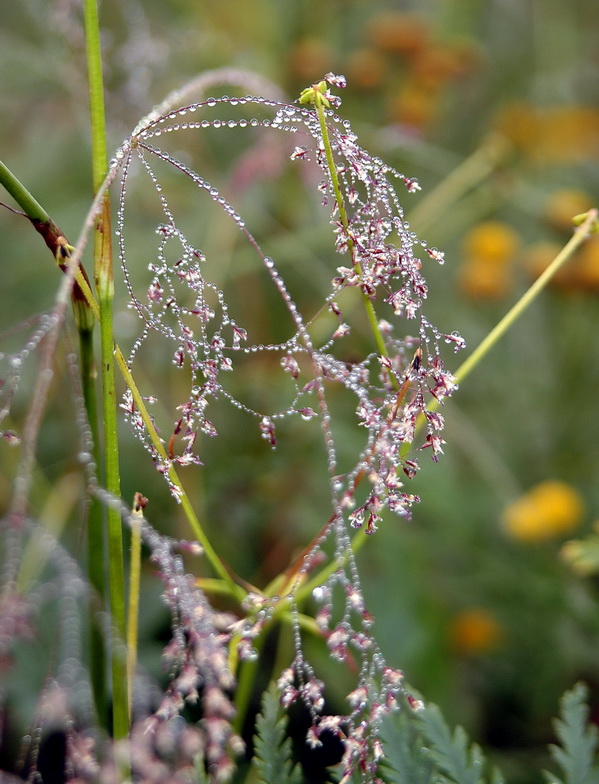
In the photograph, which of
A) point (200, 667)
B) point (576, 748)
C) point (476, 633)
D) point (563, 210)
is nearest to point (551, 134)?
point (563, 210)

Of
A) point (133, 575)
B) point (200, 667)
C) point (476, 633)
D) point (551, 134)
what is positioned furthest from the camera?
point (551, 134)

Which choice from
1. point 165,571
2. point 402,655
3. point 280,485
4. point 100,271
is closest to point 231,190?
point 280,485

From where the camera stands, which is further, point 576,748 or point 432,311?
Result: point 432,311

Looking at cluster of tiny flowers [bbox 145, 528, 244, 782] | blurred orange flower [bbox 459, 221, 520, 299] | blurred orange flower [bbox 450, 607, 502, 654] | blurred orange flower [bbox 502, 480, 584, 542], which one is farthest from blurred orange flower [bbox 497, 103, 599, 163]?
cluster of tiny flowers [bbox 145, 528, 244, 782]

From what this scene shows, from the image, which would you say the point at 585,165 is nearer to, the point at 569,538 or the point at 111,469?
the point at 569,538

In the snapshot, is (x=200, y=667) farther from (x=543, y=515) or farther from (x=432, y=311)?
(x=432, y=311)
